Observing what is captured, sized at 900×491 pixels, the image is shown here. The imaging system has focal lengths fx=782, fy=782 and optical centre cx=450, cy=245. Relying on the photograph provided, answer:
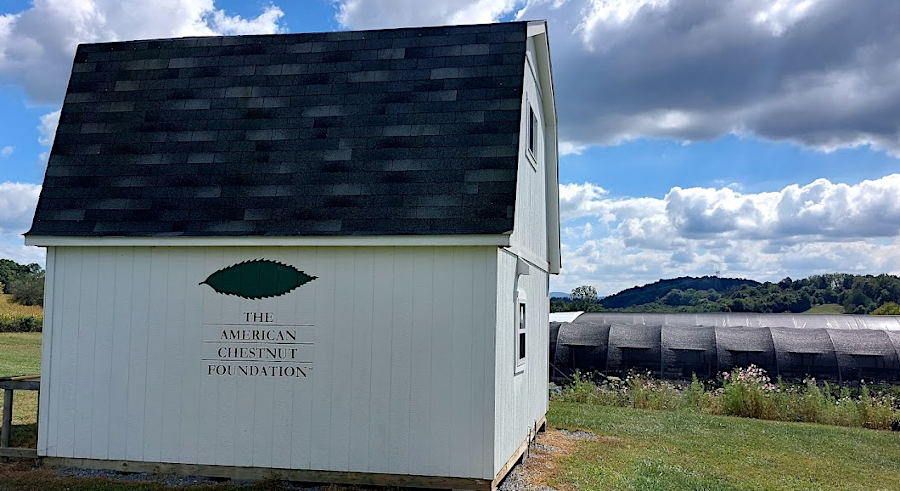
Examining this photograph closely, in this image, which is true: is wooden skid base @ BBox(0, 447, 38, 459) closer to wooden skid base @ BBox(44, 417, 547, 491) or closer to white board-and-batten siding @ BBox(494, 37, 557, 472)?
wooden skid base @ BBox(44, 417, 547, 491)

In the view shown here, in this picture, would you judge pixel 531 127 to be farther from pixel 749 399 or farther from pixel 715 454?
pixel 749 399

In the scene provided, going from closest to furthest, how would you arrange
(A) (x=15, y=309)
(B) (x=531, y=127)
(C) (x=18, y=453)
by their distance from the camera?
(C) (x=18, y=453)
(B) (x=531, y=127)
(A) (x=15, y=309)

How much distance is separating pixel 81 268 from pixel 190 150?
1785 millimetres

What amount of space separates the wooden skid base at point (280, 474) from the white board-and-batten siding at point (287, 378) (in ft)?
0.23

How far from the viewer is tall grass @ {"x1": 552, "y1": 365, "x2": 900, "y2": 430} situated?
51.9 feet

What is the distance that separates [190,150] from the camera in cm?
909

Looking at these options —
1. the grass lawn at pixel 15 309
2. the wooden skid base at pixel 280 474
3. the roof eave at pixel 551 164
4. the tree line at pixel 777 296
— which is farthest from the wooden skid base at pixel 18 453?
the tree line at pixel 777 296

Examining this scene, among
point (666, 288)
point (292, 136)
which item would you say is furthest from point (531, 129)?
point (666, 288)

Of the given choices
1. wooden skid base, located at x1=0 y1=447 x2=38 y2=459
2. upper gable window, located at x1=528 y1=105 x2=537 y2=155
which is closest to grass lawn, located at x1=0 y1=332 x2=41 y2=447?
wooden skid base, located at x1=0 y1=447 x2=38 y2=459

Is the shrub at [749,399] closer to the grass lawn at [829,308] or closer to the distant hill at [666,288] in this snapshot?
the grass lawn at [829,308]

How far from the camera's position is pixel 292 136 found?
352 inches

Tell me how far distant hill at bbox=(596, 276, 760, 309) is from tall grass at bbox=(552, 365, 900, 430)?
5039 cm

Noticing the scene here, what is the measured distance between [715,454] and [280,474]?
21.5 ft

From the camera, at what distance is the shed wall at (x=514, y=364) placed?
8016 millimetres
